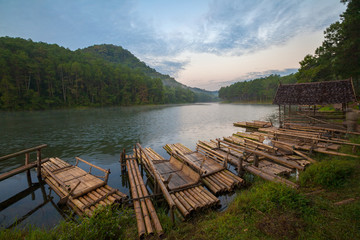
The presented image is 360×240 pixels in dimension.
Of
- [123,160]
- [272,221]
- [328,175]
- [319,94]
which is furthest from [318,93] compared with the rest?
[123,160]

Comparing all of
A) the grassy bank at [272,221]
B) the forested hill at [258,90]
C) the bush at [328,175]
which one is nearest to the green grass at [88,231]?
the grassy bank at [272,221]

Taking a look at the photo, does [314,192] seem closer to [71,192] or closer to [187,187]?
[187,187]

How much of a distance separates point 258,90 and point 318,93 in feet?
384

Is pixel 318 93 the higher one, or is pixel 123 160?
pixel 318 93

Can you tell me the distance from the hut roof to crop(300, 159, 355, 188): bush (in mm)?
15706

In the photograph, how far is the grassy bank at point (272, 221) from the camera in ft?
13.5

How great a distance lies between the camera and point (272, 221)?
4.61 metres

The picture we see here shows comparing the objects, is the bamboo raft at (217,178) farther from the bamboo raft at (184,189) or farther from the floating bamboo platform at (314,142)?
the floating bamboo platform at (314,142)

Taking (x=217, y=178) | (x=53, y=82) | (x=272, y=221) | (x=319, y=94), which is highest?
(x=53, y=82)

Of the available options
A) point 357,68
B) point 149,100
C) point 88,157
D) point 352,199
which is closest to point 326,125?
point 357,68

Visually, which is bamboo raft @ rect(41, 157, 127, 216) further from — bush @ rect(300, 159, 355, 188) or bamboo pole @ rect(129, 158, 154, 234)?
bush @ rect(300, 159, 355, 188)

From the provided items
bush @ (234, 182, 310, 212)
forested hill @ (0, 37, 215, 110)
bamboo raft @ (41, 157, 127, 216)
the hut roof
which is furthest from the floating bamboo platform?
forested hill @ (0, 37, 215, 110)

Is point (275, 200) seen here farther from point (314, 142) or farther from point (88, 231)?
point (314, 142)

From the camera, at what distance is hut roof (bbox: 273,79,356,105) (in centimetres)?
1783
